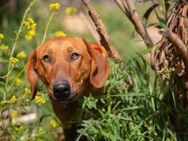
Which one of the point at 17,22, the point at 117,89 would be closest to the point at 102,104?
the point at 117,89

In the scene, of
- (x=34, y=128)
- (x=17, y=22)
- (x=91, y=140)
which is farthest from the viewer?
(x=17, y=22)

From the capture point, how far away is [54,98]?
3.92m

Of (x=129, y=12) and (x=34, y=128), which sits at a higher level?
(x=129, y=12)

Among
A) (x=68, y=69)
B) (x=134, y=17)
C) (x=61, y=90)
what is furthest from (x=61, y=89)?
(x=134, y=17)

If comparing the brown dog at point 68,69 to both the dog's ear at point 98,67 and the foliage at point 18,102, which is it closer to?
the dog's ear at point 98,67

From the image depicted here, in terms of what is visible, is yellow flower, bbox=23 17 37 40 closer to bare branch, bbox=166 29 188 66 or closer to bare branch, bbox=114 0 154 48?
bare branch, bbox=114 0 154 48

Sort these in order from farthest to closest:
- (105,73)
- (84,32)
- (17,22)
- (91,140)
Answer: (84,32) → (17,22) → (105,73) → (91,140)

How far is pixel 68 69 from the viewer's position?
4023 mm

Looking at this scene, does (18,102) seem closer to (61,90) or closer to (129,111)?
(61,90)

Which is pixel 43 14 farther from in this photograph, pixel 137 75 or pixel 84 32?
pixel 137 75

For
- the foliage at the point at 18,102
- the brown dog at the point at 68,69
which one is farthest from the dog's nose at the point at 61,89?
the foliage at the point at 18,102

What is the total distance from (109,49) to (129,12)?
0.33 meters

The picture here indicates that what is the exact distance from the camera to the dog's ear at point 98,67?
162 inches

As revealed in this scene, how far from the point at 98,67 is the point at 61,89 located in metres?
0.38
